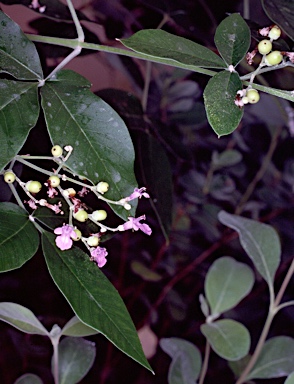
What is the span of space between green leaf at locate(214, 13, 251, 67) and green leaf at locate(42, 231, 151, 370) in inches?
7.1

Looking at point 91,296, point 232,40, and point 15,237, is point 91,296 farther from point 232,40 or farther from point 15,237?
point 232,40

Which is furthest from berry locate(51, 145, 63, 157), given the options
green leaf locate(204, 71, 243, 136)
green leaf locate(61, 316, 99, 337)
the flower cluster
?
green leaf locate(61, 316, 99, 337)

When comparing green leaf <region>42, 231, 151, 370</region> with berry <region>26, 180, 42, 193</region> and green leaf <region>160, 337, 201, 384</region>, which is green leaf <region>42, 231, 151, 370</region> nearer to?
berry <region>26, 180, 42, 193</region>

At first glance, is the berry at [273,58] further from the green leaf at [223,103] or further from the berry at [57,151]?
the berry at [57,151]

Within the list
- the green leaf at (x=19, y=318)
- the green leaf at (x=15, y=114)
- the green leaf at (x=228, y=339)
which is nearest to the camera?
the green leaf at (x=15, y=114)

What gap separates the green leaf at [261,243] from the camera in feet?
1.97

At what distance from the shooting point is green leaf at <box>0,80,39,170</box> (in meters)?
0.33

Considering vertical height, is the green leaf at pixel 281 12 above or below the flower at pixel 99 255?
above

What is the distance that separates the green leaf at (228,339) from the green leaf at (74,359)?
14 cm

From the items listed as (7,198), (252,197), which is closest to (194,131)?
(252,197)

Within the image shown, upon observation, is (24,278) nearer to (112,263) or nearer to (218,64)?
(112,263)

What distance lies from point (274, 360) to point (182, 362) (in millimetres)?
125

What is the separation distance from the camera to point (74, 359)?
55cm

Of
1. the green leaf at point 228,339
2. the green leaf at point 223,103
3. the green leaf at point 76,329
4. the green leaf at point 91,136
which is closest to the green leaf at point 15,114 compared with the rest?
the green leaf at point 91,136
